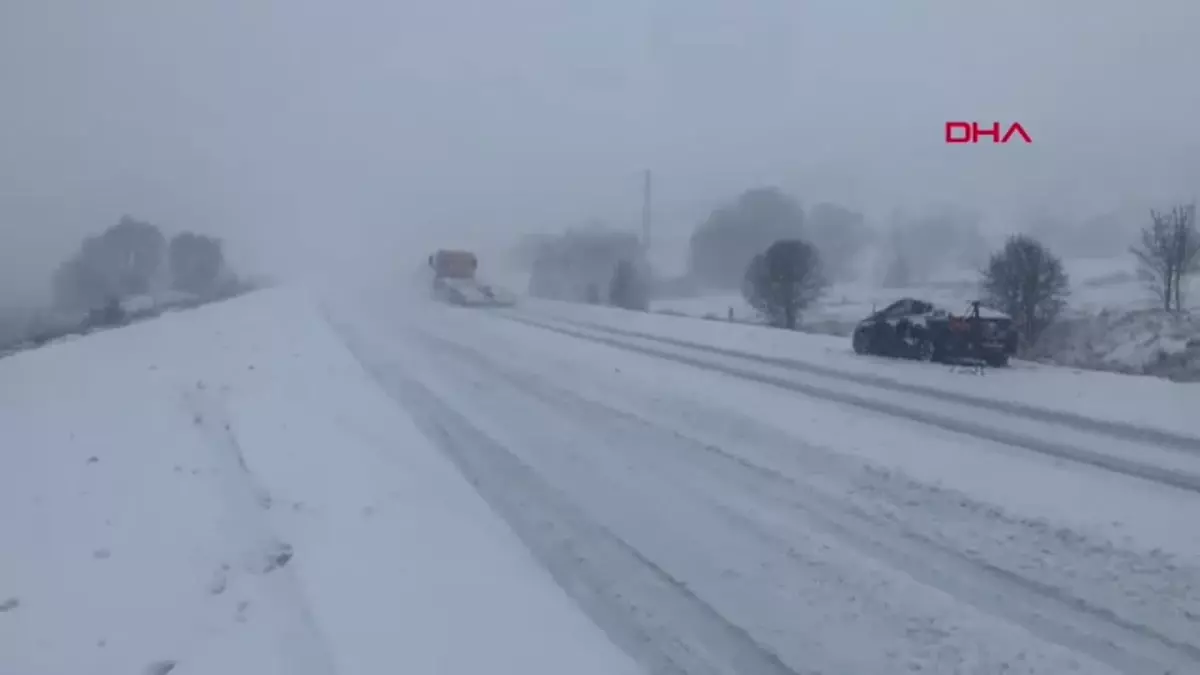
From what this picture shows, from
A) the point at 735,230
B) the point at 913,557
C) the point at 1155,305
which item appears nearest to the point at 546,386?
the point at 913,557

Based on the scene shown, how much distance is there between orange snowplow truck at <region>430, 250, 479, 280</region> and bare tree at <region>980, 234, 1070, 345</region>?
3088cm

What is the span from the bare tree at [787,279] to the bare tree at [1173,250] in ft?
43.6

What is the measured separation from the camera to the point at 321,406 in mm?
13727

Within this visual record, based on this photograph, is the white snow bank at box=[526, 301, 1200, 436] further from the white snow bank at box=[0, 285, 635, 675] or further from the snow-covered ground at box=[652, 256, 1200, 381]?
the white snow bank at box=[0, 285, 635, 675]

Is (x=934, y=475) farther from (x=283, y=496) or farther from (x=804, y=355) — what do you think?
(x=804, y=355)

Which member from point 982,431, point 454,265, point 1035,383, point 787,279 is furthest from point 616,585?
point 454,265

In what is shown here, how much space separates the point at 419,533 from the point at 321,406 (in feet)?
21.8

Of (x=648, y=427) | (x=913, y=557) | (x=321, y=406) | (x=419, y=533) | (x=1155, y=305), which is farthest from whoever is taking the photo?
(x=1155, y=305)

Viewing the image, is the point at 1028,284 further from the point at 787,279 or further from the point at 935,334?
the point at 935,334

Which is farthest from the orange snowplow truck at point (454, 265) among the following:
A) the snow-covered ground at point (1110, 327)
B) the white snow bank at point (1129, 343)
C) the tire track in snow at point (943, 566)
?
the tire track in snow at point (943, 566)

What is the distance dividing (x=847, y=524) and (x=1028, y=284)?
2546 centimetres

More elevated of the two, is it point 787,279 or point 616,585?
point 787,279

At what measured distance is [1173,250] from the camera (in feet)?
112

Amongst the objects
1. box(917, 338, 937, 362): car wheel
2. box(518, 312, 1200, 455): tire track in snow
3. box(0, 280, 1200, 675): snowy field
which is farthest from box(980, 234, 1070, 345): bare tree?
box(0, 280, 1200, 675): snowy field
